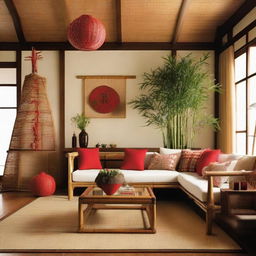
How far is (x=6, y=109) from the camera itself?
7312 mm

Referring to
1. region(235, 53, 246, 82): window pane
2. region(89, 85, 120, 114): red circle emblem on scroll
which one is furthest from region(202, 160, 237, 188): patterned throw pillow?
region(89, 85, 120, 114): red circle emblem on scroll

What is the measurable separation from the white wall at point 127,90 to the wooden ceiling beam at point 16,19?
3.24ft

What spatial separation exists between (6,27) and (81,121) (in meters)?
2.51

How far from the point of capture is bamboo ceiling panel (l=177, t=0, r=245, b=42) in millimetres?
5984

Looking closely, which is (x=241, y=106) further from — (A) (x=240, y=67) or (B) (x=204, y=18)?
(B) (x=204, y=18)

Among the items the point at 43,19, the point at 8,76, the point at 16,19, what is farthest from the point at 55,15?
the point at 8,76

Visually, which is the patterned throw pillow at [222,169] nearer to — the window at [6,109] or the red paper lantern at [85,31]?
the red paper lantern at [85,31]

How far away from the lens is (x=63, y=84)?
23.1 feet

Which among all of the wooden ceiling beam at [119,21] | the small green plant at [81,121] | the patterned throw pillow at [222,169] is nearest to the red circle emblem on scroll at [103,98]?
the small green plant at [81,121]

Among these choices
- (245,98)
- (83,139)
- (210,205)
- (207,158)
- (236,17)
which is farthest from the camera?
(83,139)

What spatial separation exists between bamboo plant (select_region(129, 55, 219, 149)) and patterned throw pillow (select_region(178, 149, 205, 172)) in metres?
1.02

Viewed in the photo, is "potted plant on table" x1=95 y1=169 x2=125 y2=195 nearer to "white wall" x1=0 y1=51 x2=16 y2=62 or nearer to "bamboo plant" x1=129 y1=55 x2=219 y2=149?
"bamboo plant" x1=129 y1=55 x2=219 y2=149

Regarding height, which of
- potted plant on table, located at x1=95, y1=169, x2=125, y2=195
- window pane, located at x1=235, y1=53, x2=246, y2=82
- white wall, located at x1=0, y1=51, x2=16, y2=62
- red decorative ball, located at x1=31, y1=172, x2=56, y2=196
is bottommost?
red decorative ball, located at x1=31, y1=172, x2=56, y2=196

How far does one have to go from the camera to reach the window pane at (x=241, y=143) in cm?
592
